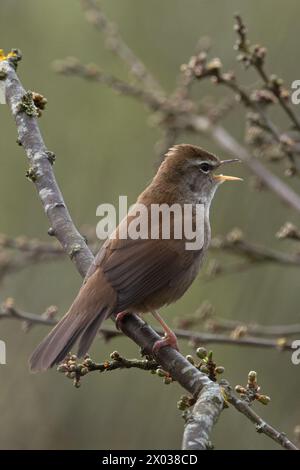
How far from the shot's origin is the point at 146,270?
15.3 feet

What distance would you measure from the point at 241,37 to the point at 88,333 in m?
1.80

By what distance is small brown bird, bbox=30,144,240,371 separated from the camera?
13.4 feet

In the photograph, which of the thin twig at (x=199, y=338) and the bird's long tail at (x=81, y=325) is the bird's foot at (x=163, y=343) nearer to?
the bird's long tail at (x=81, y=325)

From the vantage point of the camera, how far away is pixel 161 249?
4.85 m

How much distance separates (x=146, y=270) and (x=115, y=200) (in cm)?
272

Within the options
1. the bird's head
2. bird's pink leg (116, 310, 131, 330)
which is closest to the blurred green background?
the bird's head

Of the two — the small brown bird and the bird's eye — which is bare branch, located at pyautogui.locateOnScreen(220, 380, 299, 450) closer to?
the small brown bird

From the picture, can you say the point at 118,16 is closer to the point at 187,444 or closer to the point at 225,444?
the point at 225,444

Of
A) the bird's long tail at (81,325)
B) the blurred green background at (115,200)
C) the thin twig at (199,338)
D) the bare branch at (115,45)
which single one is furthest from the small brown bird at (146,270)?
the blurred green background at (115,200)

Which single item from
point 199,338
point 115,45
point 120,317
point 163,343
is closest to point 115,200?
point 115,45

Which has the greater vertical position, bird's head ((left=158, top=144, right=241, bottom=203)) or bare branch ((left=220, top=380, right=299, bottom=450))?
bird's head ((left=158, top=144, right=241, bottom=203))

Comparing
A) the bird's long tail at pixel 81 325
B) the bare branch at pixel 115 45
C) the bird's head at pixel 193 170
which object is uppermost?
the bare branch at pixel 115 45

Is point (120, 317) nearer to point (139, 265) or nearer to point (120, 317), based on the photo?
point (120, 317)

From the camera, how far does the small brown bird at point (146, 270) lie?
4.07m
